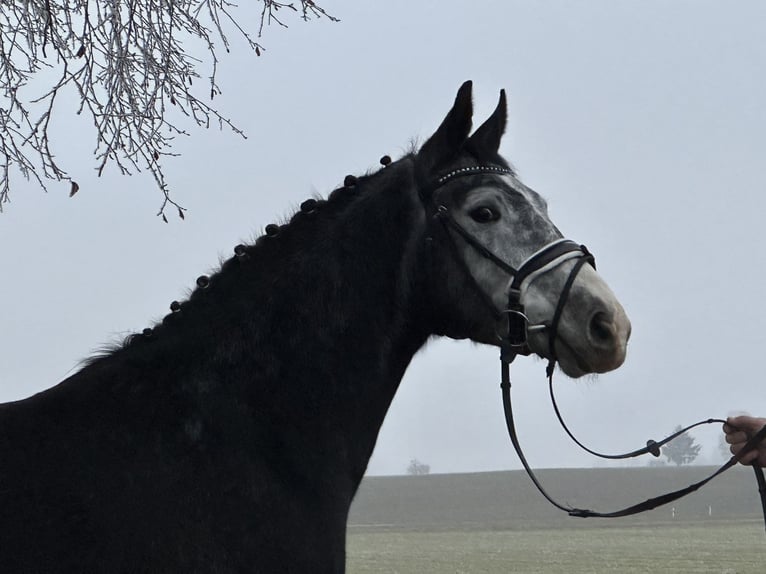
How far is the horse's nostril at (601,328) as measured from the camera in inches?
167

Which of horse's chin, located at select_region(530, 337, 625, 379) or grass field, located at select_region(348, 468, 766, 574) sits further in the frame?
grass field, located at select_region(348, 468, 766, 574)

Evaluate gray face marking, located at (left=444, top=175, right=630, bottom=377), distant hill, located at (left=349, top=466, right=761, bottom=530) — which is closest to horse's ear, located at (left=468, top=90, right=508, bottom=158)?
gray face marking, located at (left=444, top=175, right=630, bottom=377)

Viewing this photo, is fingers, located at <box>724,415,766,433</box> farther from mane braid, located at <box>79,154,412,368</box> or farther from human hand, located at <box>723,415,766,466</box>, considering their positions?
mane braid, located at <box>79,154,412,368</box>

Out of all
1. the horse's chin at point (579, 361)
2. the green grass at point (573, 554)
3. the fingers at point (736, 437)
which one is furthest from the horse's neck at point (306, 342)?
the green grass at point (573, 554)

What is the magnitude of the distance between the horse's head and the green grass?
2281cm

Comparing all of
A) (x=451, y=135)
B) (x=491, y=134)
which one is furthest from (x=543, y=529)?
(x=451, y=135)

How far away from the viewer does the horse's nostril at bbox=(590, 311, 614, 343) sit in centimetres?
424

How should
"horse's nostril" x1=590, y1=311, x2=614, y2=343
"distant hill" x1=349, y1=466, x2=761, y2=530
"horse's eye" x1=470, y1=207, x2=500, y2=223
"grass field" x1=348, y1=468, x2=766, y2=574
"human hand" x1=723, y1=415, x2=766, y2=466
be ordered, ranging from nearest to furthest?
"horse's nostril" x1=590, y1=311, x2=614, y2=343 → "horse's eye" x1=470, y1=207, x2=500, y2=223 → "human hand" x1=723, y1=415, x2=766, y2=466 → "grass field" x1=348, y1=468, x2=766, y2=574 → "distant hill" x1=349, y1=466, x2=761, y2=530

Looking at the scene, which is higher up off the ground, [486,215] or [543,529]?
[543,529]

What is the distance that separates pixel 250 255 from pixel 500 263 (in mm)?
1195

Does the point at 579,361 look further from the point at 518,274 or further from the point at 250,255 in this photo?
the point at 250,255

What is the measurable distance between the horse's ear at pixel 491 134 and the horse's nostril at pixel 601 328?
1066 mm

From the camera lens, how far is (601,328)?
4266mm

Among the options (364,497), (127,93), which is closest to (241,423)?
(127,93)
